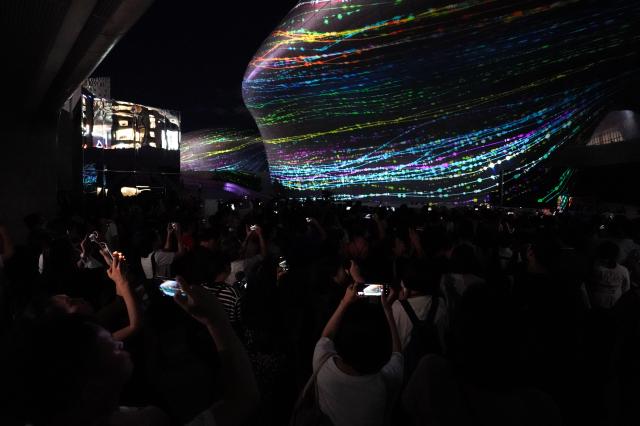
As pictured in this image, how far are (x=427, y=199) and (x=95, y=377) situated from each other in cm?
2219

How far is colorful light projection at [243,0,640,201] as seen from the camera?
17.5 meters

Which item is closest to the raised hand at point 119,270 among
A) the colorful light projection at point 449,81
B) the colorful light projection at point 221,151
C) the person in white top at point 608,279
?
the person in white top at point 608,279

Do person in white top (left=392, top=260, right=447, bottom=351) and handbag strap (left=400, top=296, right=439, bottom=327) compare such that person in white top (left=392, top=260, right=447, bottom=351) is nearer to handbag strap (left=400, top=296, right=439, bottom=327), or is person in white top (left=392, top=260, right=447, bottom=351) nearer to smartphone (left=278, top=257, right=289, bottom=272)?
handbag strap (left=400, top=296, right=439, bottom=327)

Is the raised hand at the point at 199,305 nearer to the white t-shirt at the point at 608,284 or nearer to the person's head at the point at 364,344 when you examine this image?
the person's head at the point at 364,344

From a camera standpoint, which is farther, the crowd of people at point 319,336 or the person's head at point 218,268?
the person's head at point 218,268

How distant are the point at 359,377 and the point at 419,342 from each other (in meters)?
1.09

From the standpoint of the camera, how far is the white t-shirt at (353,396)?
193 cm

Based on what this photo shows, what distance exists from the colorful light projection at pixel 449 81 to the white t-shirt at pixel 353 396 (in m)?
17.9

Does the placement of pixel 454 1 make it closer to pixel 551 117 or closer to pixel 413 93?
pixel 413 93

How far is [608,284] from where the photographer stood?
187 inches

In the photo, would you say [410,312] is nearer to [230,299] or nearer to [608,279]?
[230,299]

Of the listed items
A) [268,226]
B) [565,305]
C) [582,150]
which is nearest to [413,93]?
[582,150]

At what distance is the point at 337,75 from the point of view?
2342cm

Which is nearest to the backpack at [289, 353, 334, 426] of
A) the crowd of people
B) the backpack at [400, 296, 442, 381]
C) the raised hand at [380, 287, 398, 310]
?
the crowd of people
